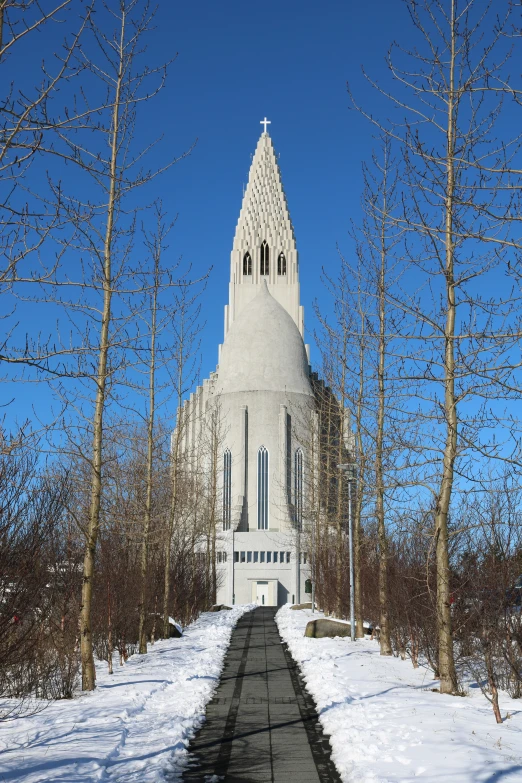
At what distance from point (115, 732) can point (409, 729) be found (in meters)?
3.55

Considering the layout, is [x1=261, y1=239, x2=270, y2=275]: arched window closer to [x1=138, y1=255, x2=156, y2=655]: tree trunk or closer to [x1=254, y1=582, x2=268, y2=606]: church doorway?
[x1=254, y1=582, x2=268, y2=606]: church doorway

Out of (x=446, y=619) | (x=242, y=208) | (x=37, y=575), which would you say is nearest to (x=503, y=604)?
(x=446, y=619)

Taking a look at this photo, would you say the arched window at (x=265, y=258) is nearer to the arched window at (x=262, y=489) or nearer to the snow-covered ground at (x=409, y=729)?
Result: the arched window at (x=262, y=489)

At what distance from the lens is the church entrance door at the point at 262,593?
2859 inches

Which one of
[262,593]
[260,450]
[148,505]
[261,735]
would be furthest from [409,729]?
[260,450]

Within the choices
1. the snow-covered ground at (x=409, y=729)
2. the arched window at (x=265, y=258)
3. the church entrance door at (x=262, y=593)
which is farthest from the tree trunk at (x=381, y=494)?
the arched window at (x=265, y=258)

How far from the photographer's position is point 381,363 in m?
20.3

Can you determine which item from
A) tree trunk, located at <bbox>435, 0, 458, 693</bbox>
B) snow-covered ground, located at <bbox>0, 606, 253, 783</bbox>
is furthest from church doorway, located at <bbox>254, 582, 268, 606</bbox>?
tree trunk, located at <bbox>435, 0, 458, 693</bbox>

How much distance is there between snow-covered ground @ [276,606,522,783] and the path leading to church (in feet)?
0.83

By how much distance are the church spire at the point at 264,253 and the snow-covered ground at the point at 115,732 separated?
10429cm

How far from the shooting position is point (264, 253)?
11894 cm

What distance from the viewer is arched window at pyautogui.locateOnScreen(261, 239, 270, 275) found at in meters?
Answer: 119

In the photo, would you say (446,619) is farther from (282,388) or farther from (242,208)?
(242,208)

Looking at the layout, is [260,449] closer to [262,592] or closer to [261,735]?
[262,592]
